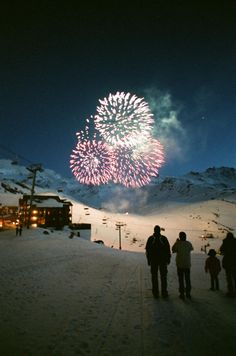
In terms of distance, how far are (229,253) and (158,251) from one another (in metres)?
2.82

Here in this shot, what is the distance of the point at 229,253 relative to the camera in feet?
35.3

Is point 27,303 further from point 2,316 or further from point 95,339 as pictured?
point 95,339

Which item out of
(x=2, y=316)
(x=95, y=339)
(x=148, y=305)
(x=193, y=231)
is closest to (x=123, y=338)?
(x=95, y=339)

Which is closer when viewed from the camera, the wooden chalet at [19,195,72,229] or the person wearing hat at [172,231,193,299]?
the person wearing hat at [172,231,193,299]

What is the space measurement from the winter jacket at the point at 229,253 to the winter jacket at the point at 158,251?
2.35 m

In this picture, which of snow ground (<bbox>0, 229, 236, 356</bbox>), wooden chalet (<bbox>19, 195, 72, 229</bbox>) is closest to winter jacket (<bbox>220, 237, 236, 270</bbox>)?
snow ground (<bbox>0, 229, 236, 356</bbox>)

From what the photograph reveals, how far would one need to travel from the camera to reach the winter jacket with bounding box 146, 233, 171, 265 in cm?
1007

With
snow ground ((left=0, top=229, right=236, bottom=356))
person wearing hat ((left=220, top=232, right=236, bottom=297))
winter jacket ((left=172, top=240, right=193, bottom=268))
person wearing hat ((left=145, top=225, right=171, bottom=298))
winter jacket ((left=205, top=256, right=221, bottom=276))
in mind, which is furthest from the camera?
winter jacket ((left=205, top=256, right=221, bottom=276))

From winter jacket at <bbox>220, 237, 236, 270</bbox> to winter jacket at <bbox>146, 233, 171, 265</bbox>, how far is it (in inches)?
92.5

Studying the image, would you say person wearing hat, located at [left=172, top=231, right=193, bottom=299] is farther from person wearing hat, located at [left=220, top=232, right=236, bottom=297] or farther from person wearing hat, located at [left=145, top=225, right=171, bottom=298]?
person wearing hat, located at [left=220, top=232, right=236, bottom=297]

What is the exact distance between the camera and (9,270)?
1456 centimetres

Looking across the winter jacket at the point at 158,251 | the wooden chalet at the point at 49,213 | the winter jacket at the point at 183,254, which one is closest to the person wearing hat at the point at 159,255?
the winter jacket at the point at 158,251

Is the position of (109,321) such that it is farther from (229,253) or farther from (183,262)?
(229,253)

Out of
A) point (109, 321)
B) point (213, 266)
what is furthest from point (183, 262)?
point (109, 321)
